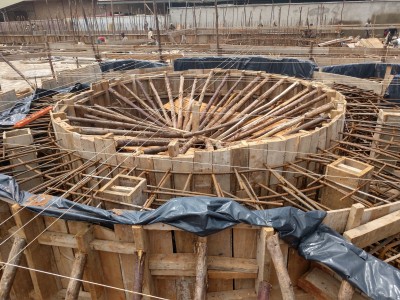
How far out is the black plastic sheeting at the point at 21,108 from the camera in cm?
1302

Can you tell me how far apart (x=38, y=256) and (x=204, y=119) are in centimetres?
907

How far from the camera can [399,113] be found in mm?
11812

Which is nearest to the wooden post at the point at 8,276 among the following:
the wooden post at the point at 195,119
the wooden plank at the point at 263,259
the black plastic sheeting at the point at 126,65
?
the wooden plank at the point at 263,259

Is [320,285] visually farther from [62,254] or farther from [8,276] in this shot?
[8,276]

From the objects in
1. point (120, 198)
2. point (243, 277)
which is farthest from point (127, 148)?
point (243, 277)

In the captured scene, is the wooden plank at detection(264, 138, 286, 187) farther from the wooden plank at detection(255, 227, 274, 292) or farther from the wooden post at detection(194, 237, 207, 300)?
the wooden post at detection(194, 237, 207, 300)

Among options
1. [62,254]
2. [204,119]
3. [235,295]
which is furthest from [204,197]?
[204,119]

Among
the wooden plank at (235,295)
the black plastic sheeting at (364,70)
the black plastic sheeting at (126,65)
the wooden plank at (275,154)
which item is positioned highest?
the black plastic sheeting at (126,65)

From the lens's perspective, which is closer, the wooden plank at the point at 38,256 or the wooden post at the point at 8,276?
the wooden post at the point at 8,276

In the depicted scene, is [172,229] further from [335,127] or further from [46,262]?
[335,127]

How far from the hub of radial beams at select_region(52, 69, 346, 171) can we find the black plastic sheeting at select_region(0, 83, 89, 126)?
1.82 m

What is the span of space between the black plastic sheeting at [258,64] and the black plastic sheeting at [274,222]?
1423 centimetres

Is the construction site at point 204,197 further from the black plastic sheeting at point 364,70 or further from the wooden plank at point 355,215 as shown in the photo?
the black plastic sheeting at point 364,70

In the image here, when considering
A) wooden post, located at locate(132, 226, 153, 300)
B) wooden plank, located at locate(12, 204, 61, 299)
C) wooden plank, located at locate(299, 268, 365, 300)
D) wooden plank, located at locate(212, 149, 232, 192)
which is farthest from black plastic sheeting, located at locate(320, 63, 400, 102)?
wooden plank, located at locate(12, 204, 61, 299)
